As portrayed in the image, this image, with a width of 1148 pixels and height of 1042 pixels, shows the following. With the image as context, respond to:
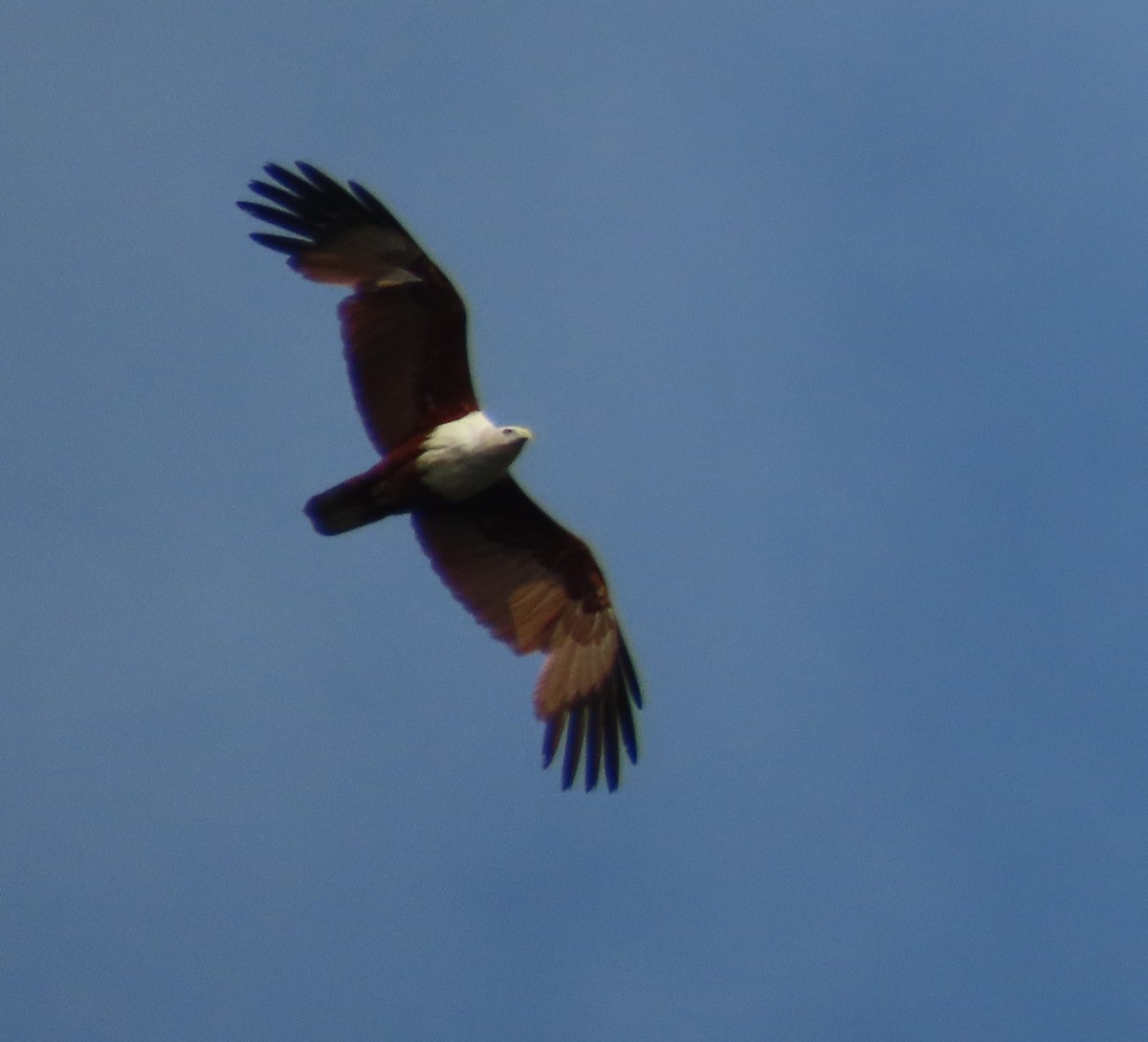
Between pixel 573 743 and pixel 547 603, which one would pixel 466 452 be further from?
pixel 573 743

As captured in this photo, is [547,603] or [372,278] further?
[547,603]

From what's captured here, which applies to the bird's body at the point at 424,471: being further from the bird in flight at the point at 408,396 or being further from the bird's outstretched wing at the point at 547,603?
the bird's outstretched wing at the point at 547,603

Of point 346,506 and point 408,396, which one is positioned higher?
point 408,396

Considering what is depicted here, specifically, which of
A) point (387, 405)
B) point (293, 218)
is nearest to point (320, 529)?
point (387, 405)

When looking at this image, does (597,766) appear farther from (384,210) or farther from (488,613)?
(384,210)

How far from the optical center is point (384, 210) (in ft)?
61.8

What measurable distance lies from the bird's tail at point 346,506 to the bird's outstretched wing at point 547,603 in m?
0.82

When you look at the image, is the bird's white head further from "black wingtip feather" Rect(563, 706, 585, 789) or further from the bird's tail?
"black wingtip feather" Rect(563, 706, 585, 789)

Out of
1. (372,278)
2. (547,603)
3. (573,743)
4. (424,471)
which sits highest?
(372,278)

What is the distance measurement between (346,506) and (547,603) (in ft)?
6.95

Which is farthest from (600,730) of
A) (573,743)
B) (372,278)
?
(372,278)

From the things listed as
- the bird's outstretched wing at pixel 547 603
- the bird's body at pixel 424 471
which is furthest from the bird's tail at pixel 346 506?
the bird's outstretched wing at pixel 547 603

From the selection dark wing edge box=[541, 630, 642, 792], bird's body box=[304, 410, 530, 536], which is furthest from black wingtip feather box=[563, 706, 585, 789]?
bird's body box=[304, 410, 530, 536]

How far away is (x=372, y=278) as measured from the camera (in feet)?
61.8
